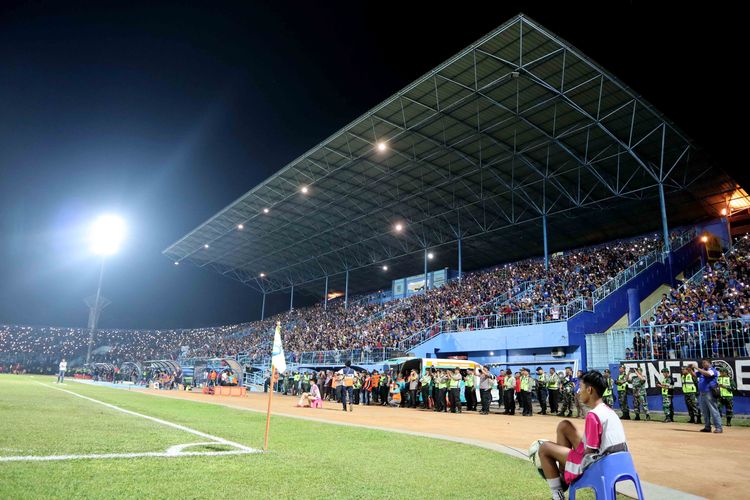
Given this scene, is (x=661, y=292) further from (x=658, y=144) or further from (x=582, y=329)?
(x=658, y=144)

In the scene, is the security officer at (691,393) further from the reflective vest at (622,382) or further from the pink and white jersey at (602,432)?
the pink and white jersey at (602,432)

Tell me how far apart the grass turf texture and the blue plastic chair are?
1.50 meters

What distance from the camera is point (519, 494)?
5.04 meters

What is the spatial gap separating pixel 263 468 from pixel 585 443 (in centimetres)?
359

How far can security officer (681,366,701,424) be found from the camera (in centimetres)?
1465

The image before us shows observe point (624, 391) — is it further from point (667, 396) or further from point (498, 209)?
point (498, 209)

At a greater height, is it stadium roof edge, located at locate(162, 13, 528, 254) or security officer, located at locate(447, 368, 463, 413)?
stadium roof edge, located at locate(162, 13, 528, 254)

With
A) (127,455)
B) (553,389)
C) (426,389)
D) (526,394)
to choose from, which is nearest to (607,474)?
(127,455)

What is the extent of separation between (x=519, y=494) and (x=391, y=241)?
130 feet

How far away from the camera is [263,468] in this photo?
571 centimetres

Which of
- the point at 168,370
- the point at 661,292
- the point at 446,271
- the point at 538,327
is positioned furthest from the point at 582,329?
the point at 168,370

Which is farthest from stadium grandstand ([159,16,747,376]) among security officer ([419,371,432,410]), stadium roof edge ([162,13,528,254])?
security officer ([419,371,432,410])

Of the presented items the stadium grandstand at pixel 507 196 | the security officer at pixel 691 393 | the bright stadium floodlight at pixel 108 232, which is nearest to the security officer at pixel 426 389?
the stadium grandstand at pixel 507 196

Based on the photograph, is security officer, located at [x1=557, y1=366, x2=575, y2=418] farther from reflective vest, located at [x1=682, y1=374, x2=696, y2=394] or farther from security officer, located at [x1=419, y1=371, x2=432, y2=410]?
security officer, located at [x1=419, y1=371, x2=432, y2=410]
